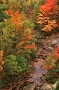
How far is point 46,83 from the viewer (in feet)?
97.2

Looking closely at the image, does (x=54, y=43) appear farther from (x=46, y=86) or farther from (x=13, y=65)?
(x=46, y=86)

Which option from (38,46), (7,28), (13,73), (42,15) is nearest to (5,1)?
(42,15)

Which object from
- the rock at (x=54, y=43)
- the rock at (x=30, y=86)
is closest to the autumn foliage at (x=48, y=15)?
the rock at (x=54, y=43)

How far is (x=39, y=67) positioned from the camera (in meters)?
34.9

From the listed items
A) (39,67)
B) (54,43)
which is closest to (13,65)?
(39,67)

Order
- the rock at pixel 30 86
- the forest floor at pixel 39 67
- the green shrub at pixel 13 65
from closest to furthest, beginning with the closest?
the green shrub at pixel 13 65, the rock at pixel 30 86, the forest floor at pixel 39 67

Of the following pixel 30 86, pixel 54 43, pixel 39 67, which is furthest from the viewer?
pixel 54 43

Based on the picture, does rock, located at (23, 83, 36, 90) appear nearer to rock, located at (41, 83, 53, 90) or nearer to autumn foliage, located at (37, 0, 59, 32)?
rock, located at (41, 83, 53, 90)

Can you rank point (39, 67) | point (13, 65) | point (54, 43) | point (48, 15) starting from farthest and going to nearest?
point (48, 15)
point (54, 43)
point (39, 67)
point (13, 65)

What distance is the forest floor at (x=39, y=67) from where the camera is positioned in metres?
30.6

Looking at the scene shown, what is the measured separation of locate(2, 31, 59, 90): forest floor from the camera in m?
30.6

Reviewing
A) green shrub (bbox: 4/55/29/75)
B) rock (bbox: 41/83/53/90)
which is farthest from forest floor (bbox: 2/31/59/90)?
green shrub (bbox: 4/55/29/75)

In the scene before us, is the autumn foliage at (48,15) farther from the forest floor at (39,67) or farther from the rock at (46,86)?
the rock at (46,86)

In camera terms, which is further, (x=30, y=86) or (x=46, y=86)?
(x=30, y=86)
